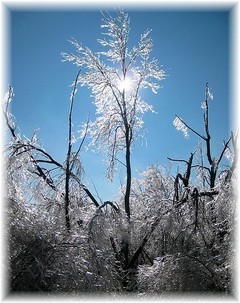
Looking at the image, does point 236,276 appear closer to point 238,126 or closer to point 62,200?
point 238,126

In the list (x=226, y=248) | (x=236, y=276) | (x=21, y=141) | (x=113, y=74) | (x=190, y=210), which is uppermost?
(x=113, y=74)

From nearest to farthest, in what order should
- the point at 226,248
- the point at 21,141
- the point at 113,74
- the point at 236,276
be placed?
1. the point at 236,276
2. the point at 226,248
3. the point at 21,141
4. the point at 113,74

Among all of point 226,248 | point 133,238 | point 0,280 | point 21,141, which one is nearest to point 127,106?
point 21,141

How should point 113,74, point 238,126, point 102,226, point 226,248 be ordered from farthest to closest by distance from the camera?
point 113,74, point 238,126, point 102,226, point 226,248

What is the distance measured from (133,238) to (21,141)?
2282 millimetres

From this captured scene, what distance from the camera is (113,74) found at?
6328mm

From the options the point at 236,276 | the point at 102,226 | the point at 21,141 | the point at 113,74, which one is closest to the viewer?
the point at 236,276

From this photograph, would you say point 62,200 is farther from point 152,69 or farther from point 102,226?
point 152,69

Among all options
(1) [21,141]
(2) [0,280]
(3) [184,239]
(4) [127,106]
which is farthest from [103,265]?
(4) [127,106]

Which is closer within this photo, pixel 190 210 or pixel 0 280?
pixel 0 280

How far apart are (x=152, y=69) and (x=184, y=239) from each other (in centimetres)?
324

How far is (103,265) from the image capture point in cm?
382

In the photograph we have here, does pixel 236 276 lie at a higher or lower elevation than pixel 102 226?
lower

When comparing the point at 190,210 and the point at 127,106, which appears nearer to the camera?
the point at 190,210
